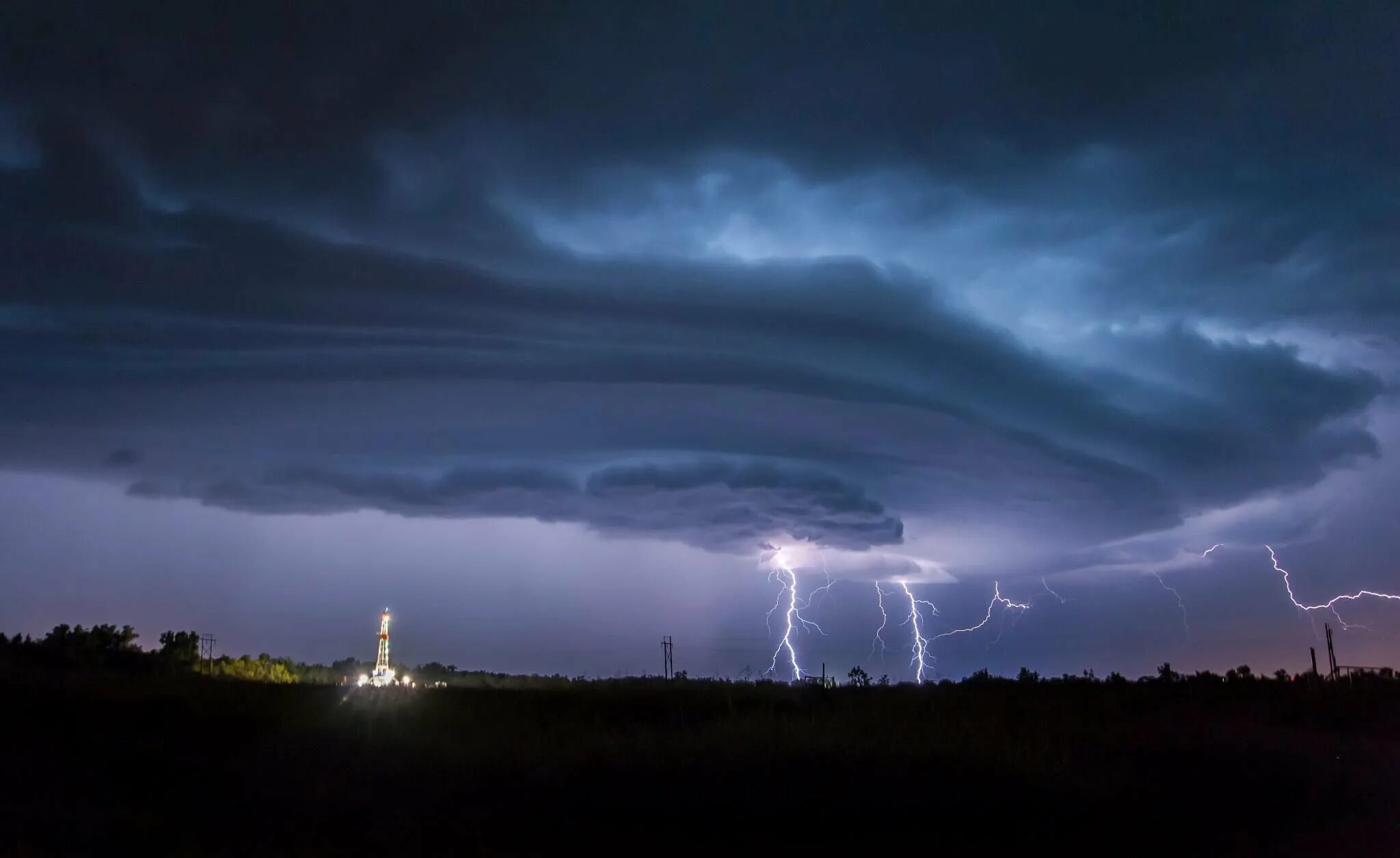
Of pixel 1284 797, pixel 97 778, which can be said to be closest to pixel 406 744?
pixel 97 778

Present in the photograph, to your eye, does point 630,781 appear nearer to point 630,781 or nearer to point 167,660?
point 630,781

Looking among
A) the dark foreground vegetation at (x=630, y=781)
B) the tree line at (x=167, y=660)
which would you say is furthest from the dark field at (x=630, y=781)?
the tree line at (x=167, y=660)

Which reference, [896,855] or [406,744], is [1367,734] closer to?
[896,855]

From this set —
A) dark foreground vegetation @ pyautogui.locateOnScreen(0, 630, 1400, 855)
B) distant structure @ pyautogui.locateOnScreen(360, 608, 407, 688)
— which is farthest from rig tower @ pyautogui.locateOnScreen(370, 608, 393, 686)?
dark foreground vegetation @ pyautogui.locateOnScreen(0, 630, 1400, 855)

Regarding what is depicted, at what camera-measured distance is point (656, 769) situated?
19094 mm

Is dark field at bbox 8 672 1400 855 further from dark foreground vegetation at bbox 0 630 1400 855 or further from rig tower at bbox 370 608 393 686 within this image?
rig tower at bbox 370 608 393 686

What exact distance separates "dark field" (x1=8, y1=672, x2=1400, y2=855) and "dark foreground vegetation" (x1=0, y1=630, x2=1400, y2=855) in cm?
7

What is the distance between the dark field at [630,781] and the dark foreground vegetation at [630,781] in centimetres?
Answer: 7

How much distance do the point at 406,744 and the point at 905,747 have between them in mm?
10138

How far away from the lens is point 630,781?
1831cm

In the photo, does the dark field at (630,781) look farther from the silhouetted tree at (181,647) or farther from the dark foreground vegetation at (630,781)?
the silhouetted tree at (181,647)

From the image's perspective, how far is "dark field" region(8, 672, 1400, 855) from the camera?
50.7 feet

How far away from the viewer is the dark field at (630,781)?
15.5 m

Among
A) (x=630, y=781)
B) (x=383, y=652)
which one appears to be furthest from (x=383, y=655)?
(x=630, y=781)
